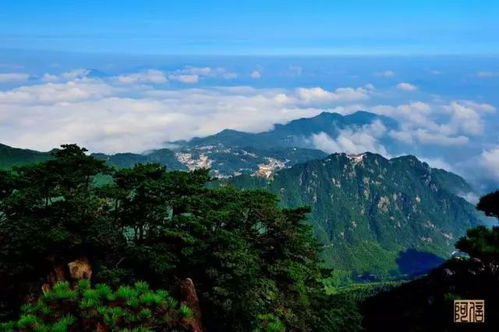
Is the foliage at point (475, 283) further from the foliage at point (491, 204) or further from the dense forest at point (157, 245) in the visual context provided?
the dense forest at point (157, 245)

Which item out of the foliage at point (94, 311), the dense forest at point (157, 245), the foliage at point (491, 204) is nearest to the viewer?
the foliage at point (94, 311)

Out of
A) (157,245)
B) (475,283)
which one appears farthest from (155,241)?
(475,283)

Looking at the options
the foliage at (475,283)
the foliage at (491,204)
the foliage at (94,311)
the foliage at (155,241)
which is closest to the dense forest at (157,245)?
the foliage at (155,241)

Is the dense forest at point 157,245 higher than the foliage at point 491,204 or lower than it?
lower

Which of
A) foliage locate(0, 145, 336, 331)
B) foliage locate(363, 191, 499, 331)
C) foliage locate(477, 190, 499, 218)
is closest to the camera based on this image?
foliage locate(363, 191, 499, 331)

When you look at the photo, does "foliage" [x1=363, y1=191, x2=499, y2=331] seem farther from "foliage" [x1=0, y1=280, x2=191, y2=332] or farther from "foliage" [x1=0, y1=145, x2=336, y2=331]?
"foliage" [x1=0, y1=145, x2=336, y2=331]

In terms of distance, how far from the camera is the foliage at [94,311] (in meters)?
11.1

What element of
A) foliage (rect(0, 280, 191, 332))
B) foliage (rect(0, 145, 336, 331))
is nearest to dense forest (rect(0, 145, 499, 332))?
foliage (rect(0, 145, 336, 331))

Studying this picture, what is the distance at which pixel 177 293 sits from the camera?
32250mm

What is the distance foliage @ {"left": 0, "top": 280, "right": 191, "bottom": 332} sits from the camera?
36.6 feet

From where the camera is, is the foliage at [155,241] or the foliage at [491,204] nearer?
the foliage at [491,204]

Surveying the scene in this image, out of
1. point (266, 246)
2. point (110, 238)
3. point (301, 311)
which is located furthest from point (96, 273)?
point (301, 311)

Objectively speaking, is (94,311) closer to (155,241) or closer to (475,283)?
(475,283)

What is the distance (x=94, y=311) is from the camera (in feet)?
37.1
